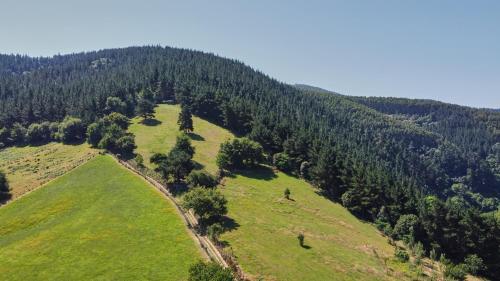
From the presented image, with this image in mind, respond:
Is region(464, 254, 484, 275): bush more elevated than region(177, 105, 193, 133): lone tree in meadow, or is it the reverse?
region(177, 105, 193, 133): lone tree in meadow

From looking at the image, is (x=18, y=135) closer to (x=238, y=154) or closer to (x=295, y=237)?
(x=238, y=154)

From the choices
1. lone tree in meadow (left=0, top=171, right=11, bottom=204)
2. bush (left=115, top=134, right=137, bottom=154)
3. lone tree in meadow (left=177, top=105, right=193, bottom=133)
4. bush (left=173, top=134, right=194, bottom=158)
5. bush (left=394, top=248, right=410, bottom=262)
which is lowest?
lone tree in meadow (left=0, top=171, right=11, bottom=204)

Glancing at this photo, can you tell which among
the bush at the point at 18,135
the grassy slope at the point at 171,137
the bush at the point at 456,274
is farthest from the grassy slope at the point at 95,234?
the bush at the point at 18,135

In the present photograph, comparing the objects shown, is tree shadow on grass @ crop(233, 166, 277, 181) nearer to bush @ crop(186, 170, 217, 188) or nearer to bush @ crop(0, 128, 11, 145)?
bush @ crop(186, 170, 217, 188)

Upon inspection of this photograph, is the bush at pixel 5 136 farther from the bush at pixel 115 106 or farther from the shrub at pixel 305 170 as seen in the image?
the shrub at pixel 305 170

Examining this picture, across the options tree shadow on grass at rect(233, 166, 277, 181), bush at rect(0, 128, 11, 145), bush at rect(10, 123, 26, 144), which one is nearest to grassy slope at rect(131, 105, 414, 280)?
tree shadow on grass at rect(233, 166, 277, 181)

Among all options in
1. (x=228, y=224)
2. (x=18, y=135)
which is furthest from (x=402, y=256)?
(x=18, y=135)
